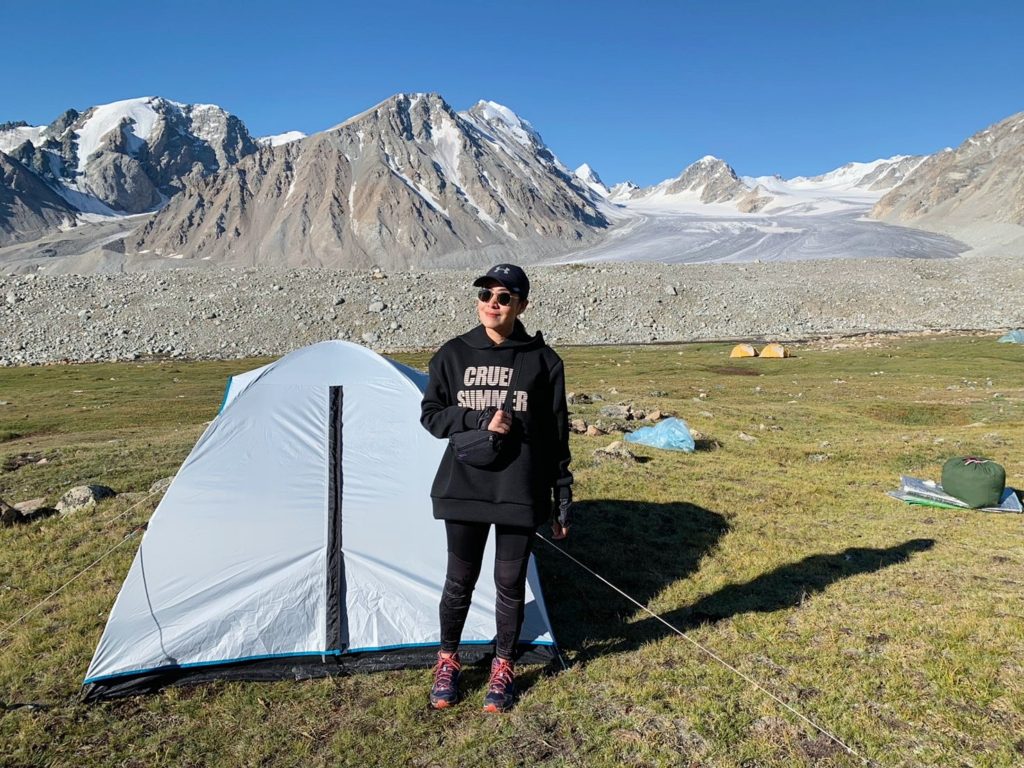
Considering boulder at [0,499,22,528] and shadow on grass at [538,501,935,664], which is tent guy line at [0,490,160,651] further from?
shadow on grass at [538,501,935,664]

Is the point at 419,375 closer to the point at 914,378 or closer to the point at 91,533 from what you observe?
the point at 91,533

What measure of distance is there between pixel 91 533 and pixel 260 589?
17.4ft

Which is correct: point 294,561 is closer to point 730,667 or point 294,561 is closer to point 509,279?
point 509,279

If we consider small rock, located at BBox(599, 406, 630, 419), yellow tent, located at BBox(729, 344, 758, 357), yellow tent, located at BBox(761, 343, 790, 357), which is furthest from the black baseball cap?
yellow tent, located at BBox(729, 344, 758, 357)

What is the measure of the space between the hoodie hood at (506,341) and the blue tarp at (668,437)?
469 inches

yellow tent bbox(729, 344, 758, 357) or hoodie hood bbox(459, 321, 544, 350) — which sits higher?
hoodie hood bbox(459, 321, 544, 350)

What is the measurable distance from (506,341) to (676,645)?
3725 mm

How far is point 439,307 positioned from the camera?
204 ft

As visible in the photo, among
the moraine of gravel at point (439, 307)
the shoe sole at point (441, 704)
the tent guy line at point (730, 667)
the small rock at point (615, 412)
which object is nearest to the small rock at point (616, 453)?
the small rock at point (615, 412)

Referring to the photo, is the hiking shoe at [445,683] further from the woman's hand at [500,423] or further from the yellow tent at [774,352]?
the yellow tent at [774,352]

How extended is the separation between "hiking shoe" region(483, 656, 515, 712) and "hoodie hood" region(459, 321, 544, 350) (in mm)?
2688

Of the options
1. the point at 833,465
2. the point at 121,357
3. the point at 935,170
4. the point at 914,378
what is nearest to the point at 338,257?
the point at 121,357

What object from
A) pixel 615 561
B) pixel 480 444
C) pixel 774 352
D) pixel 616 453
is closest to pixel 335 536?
pixel 480 444

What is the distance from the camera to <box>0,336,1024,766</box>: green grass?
4777 mm
